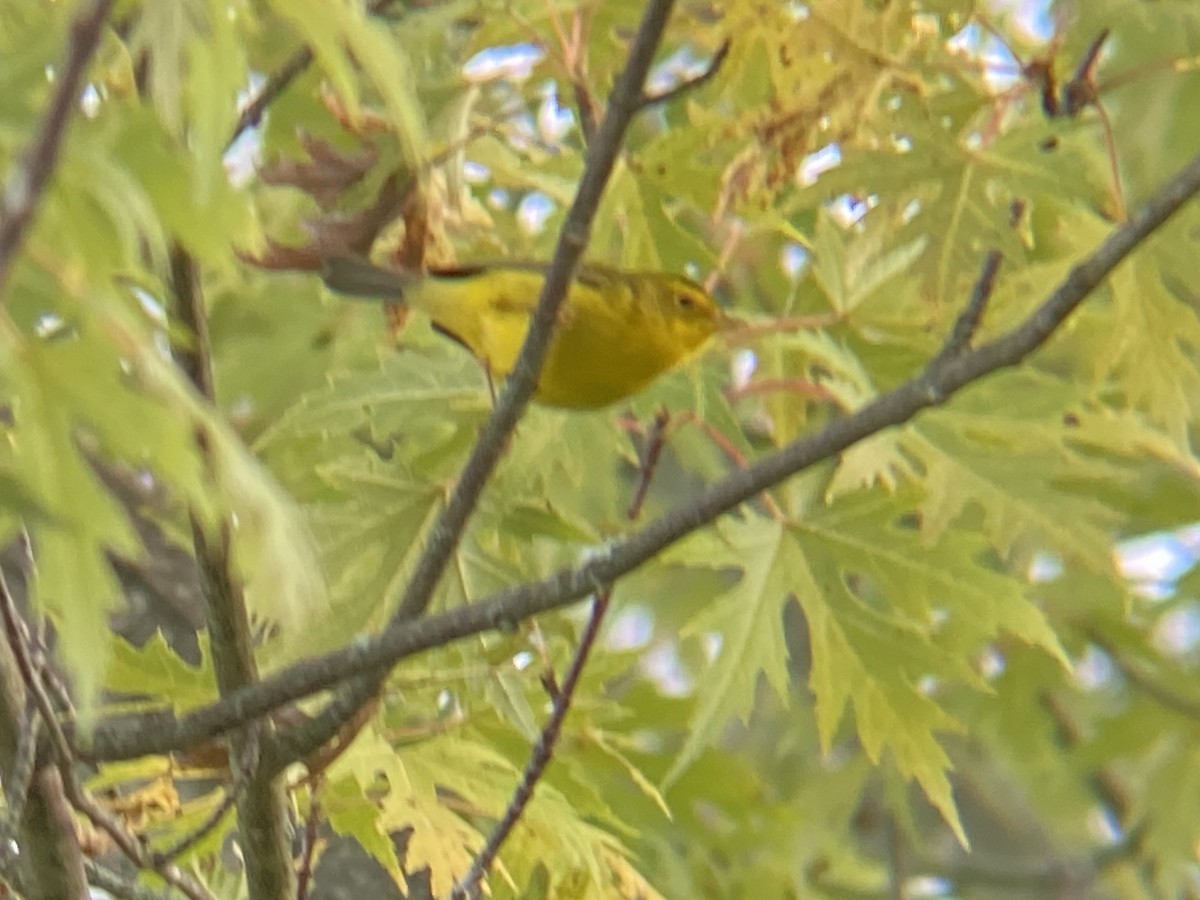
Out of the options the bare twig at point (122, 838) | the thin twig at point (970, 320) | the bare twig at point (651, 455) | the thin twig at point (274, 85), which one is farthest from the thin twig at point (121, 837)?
the thin twig at point (970, 320)

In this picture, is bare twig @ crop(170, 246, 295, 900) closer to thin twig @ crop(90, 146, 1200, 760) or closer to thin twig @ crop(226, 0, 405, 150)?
thin twig @ crop(90, 146, 1200, 760)

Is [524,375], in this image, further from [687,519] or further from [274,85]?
[274,85]

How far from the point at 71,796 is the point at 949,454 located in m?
1.21

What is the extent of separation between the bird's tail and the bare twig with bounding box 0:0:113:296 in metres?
1.08

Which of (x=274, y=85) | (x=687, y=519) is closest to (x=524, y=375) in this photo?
(x=687, y=519)

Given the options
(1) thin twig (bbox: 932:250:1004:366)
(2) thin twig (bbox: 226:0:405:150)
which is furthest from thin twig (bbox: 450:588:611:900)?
(2) thin twig (bbox: 226:0:405:150)

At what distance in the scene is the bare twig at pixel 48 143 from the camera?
0.71 meters

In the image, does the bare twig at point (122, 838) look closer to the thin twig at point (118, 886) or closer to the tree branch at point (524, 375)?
the thin twig at point (118, 886)

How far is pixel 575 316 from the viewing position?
6.88 feet

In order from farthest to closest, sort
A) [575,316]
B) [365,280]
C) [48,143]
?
[575,316], [365,280], [48,143]

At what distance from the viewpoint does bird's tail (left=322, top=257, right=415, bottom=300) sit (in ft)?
6.11

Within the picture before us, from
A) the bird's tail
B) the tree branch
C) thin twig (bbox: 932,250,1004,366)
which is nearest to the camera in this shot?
the tree branch

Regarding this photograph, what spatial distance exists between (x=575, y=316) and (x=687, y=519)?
2.69 feet

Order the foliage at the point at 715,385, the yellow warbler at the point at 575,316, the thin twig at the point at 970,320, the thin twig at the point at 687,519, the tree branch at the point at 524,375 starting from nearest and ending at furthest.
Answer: the tree branch at the point at 524,375 < the thin twig at the point at 687,519 < the thin twig at the point at 970,320 < the foliage at the point at 715,385 < the yellow warbler at the point at 575,316
